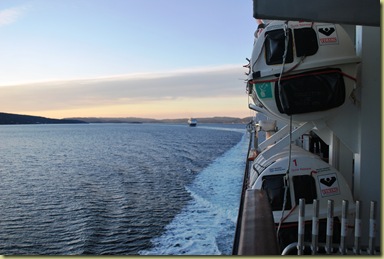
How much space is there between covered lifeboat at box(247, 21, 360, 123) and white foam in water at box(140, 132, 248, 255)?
564 cm

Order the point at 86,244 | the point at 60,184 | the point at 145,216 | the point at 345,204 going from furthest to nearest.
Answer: the point at 60,184 < the point at 145,216 < the point at 86,244 < the point at 345,204

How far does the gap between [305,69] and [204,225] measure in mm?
8064

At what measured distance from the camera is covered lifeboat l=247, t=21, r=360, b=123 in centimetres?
452

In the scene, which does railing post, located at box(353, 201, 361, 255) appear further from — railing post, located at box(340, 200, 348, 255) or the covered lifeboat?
the covered lifeboat

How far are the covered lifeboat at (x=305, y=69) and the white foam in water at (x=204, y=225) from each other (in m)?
5.64

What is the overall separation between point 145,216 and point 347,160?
30.1 feet

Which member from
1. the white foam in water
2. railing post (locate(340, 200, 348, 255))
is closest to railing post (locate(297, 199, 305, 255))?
railing post (locate(340, 200, 348, 255))

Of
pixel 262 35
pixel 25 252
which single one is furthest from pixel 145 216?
pixel 262 35

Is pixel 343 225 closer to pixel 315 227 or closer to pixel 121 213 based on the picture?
pixel 315 227

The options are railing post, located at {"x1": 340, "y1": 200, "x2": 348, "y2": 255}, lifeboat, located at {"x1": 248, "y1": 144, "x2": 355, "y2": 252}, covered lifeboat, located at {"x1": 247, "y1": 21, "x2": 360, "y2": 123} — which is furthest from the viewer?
lifeboat, located at {"x1": 248, "y1": 144, "x2": 355, "y2": 252}

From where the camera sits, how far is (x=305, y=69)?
4.54 m

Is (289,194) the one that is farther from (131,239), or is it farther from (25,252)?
(25,252)

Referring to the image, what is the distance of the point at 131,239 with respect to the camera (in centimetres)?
1125

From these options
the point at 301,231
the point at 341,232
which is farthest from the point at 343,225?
the point at 301,231
